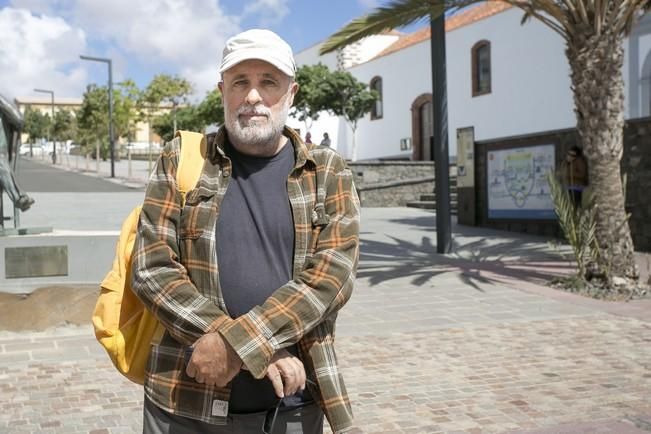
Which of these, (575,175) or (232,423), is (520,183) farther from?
(232,423)

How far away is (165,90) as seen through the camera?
41000 mm

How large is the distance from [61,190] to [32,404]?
23.0 m

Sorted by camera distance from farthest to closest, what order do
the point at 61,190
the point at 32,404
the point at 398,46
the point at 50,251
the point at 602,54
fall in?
1. the point at 398,46
2. the point at 61,190
3. the point at 602,54
4. the point at 50,251
5. the point at 32,404

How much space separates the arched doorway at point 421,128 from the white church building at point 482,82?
43 mm

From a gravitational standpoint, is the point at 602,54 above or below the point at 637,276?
above

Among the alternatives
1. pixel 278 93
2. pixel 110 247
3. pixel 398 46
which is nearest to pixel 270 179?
pixel 278 93

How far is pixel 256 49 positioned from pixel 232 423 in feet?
3.34

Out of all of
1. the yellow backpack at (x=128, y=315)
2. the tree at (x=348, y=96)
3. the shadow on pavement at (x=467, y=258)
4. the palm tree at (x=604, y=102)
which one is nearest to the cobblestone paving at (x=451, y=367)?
the shadow on pavement at (x=467, y=258)

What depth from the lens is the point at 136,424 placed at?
4375 mm

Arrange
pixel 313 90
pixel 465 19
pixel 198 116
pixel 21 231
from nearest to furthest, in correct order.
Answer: pixel 21 231 → pixel 465 19 → pixel 313 90 → pixel 198 116

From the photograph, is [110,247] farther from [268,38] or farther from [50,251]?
[268,38]

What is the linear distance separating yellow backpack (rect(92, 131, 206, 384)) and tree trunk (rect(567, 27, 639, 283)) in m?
7.22

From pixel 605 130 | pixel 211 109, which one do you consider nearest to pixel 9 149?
pixel 605 130

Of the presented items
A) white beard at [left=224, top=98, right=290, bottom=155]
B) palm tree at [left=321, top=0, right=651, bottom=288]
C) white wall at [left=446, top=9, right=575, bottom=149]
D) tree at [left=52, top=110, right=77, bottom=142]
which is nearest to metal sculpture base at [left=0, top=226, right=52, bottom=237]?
white beard at [left=224, top=98, right=290, bottom=155]
